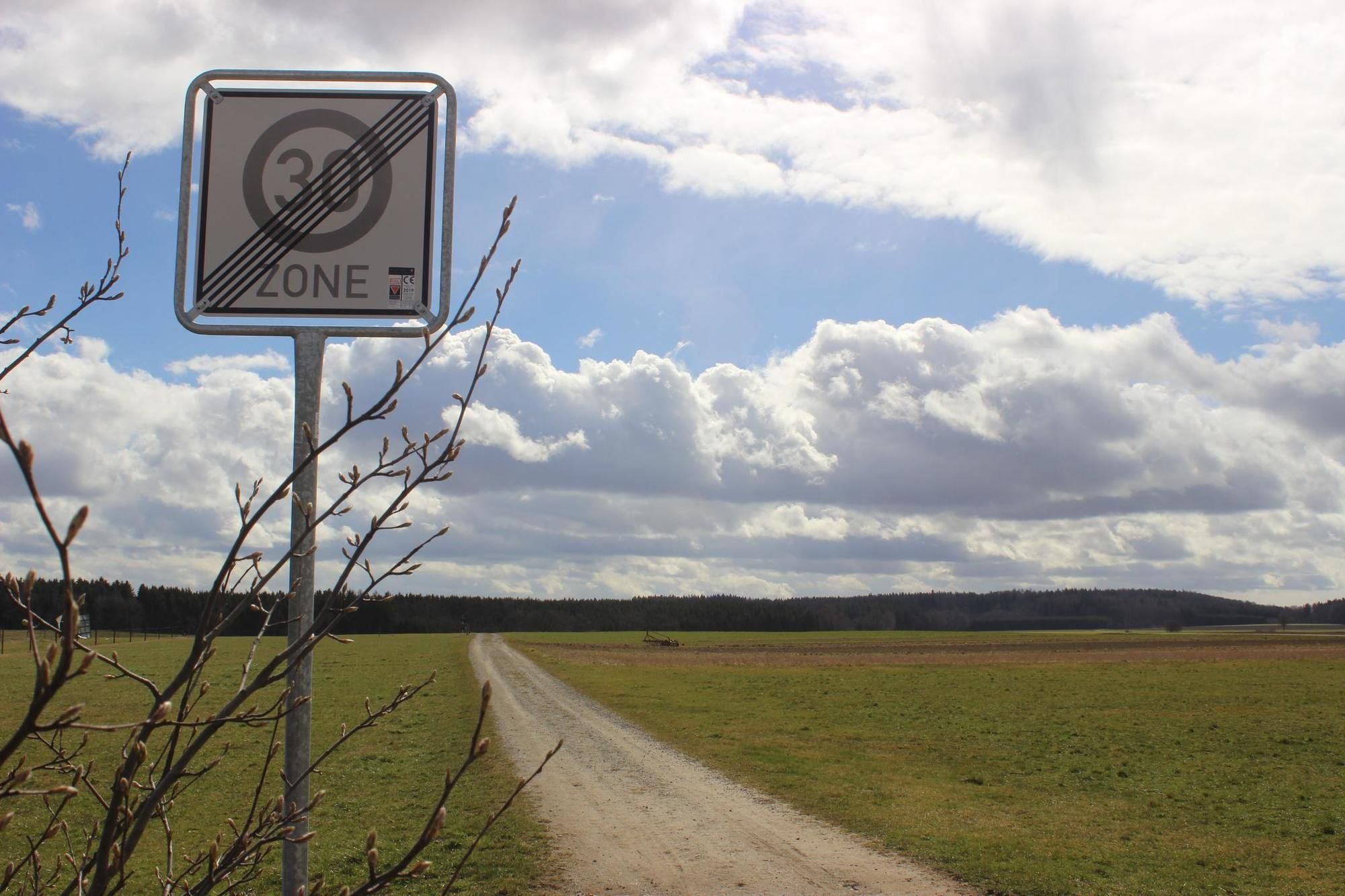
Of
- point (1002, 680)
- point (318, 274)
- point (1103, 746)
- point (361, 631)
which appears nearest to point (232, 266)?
point (318, 274)

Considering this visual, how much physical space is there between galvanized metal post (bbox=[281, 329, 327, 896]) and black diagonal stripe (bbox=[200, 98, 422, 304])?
25 cm

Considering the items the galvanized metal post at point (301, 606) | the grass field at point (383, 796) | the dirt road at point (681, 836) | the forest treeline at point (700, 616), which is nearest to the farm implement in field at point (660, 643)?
the forest treeline at point (700, 616)

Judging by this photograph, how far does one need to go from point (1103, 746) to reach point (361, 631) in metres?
109

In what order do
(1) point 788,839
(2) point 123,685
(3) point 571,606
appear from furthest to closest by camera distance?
(3) point 571,606 < (2) point 123,685 < (1) point 788,839

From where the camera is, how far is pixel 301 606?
2031 mm

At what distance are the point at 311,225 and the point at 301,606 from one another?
0.87 m

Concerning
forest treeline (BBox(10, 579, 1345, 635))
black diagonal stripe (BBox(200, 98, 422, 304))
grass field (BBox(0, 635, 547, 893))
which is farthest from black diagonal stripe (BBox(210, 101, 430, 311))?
forest treeline (BBox(10, 579, 1345, 635))

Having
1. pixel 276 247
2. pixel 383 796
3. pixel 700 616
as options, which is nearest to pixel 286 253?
pixel 276 247

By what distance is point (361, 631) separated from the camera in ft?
385

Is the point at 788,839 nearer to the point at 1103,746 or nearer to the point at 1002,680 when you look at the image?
the point at 1103,746

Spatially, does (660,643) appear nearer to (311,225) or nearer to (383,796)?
(383,796)

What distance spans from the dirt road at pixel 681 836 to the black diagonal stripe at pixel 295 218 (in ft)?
14.6

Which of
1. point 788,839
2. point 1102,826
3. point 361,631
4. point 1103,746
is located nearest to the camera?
point 788,839

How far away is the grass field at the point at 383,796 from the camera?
398 inches
